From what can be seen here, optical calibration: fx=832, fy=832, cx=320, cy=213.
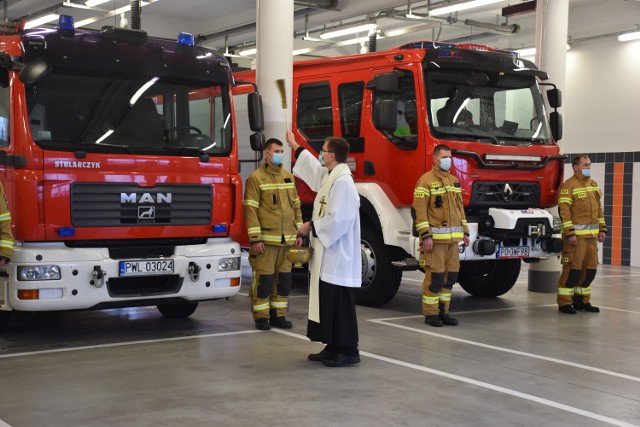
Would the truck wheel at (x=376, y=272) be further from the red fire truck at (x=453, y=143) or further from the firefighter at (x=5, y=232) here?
the firefighter at (x=5, y=232)

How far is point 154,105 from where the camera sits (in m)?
7.33

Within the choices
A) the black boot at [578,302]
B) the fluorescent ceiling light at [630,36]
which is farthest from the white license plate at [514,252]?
the fluorescent ceiling light at [630,36]

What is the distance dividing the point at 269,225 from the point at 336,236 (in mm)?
1597

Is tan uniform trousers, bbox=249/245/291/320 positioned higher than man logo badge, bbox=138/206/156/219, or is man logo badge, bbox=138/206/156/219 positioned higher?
man logo badge, bbox=138/206/156/219

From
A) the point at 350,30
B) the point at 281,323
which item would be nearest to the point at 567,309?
the point at 281,323

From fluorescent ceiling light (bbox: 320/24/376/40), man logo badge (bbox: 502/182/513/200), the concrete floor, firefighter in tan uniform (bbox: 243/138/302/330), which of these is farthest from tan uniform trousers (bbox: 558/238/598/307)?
fluorescent ceiling light (bbox: 320/24/376/40)

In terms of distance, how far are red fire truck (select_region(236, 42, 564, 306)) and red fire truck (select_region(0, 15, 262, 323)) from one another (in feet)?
7.10

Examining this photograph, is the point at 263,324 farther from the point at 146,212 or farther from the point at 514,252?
the point at 514,252

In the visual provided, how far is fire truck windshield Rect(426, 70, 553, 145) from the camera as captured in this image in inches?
356

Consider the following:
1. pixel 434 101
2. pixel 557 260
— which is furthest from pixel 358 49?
pixel 434 101

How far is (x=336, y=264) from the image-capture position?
20.8 ft

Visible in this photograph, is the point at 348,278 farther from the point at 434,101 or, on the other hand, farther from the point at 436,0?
the point at 436,0

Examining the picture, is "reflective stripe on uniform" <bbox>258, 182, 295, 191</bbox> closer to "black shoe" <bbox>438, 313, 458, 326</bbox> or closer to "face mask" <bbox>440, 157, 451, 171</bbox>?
"face mask" <bbox>440, 157, 451, 171</bbox>

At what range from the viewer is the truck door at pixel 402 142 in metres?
8.95
